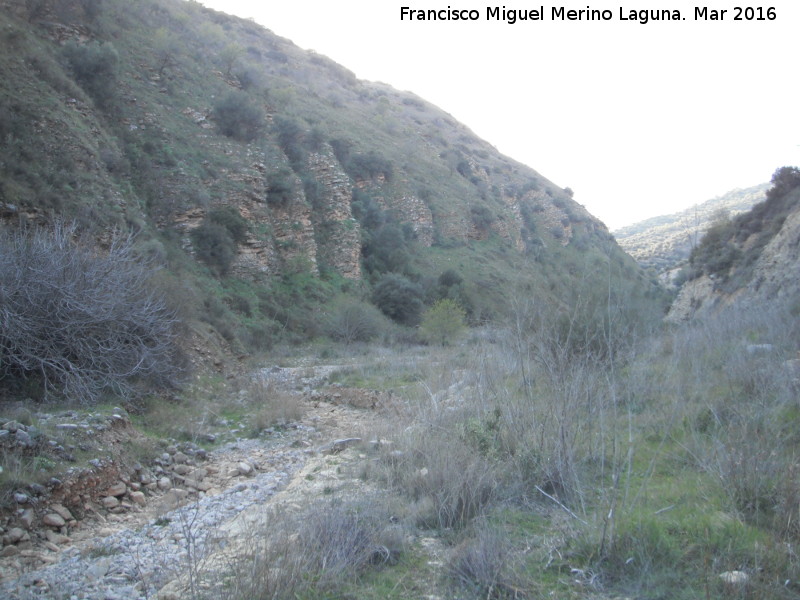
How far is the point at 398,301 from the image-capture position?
27906 millimetres

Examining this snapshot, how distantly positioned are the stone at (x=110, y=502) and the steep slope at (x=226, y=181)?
4.97 m

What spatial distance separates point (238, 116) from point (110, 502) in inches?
946

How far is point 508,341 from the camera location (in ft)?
21.7

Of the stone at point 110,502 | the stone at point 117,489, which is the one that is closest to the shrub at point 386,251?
the stone at point 117,489

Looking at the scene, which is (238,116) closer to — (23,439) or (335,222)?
(335,222)

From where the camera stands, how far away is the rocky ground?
366cm

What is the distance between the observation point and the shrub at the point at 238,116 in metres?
26.0

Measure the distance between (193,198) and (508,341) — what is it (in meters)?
18.5

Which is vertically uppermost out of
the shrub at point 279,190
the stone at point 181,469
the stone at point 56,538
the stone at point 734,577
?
the shrub at point 279,190

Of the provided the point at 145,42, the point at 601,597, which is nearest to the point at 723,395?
the point at 601,597

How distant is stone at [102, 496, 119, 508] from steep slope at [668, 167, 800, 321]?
15.5m

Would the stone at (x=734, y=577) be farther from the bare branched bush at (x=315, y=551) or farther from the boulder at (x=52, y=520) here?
the boulder at (x=52, y=520)

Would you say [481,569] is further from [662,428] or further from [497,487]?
[662,428]

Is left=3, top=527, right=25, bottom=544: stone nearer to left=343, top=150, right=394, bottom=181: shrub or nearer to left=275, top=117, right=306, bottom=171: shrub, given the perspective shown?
left=275, top=117, right=306, bottom=171: shrub
